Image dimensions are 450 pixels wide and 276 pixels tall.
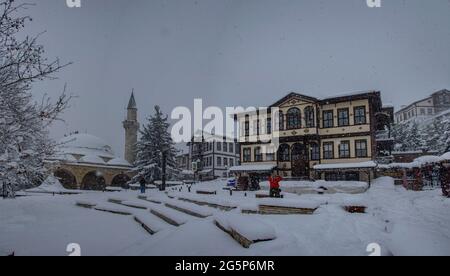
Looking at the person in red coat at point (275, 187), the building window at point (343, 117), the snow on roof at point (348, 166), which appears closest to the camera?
the person in red coat at point (275, 187)

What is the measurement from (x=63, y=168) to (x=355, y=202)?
41945 millimetres

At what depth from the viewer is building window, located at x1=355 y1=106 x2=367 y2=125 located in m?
26.5

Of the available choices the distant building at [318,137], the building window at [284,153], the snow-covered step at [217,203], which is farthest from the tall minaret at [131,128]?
the snow-covered step at [217,203]

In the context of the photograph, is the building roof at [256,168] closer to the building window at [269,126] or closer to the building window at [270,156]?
the building window at [270,156]

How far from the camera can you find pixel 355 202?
11.3 m

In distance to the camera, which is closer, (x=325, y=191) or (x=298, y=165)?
(x=325, y=191)

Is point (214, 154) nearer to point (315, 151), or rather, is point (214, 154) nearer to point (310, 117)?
point (315, 151)

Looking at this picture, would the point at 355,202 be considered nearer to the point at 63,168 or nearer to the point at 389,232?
the point at 389,232

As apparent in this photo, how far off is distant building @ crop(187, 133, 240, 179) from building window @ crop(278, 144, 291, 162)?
Result: 713 inches

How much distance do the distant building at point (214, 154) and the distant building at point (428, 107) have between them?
31.0 meters

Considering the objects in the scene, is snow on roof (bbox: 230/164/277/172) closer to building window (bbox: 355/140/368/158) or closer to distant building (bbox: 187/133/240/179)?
building window (bbox: 355/140/368/158)

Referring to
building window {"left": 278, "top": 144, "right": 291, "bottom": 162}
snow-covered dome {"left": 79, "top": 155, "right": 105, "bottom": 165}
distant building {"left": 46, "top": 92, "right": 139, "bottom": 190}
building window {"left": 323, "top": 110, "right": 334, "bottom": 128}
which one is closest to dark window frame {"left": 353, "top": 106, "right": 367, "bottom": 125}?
building window {"left": 323, "top": 110, "right": 334, "bottom": 128}

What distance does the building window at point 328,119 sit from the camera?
92.2ft
